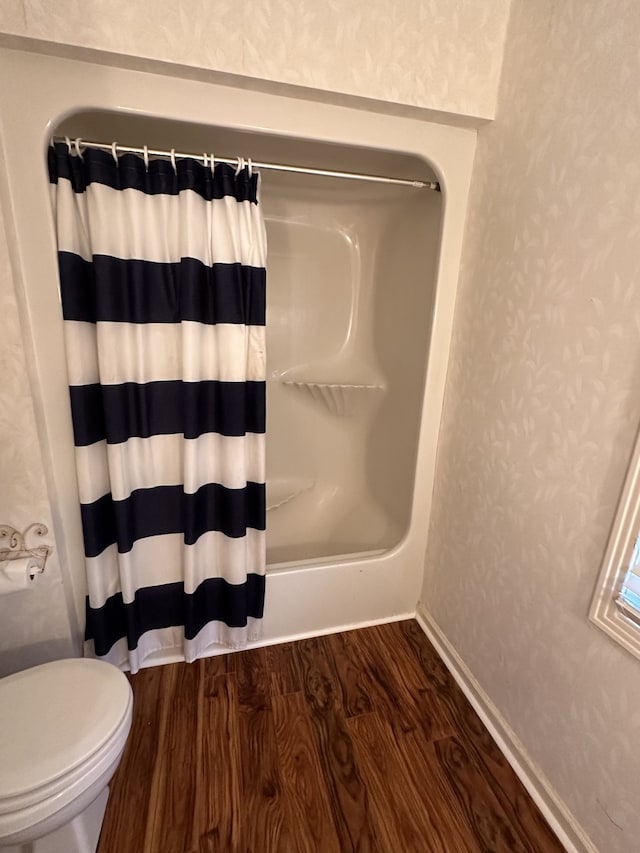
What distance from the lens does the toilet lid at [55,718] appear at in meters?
A: 0.86

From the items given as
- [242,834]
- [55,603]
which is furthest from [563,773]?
[55,603]

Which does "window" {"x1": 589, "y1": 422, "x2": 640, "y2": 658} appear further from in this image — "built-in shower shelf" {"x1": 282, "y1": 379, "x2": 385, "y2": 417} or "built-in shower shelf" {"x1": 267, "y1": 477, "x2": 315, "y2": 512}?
"built-in shower shelf" {"x1": 267, "y1": 477, "x2": 315, "y2": 512}

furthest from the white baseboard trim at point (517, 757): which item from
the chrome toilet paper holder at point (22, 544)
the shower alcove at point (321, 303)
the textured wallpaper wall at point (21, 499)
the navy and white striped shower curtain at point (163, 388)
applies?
the chrome toilet paper holder at point (22, 544)

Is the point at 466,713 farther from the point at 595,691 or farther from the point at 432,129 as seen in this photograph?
the point at 432,129

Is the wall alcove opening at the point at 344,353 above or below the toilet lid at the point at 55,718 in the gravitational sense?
above

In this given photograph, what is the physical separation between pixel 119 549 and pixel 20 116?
124cm

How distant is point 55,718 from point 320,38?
185 centimetres

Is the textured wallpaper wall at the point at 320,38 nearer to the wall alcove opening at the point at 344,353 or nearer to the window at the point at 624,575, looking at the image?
the wall alcove opening at the point at 344,353

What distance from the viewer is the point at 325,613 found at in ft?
5.58

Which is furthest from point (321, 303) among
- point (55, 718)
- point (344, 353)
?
point (55, 718)

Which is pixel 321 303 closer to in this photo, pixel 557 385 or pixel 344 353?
pixel 344 353

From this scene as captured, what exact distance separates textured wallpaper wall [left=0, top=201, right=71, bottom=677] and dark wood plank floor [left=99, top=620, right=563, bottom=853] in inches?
14.7

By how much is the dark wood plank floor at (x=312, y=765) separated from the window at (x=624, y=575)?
2.16ft

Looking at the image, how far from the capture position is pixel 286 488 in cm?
226
